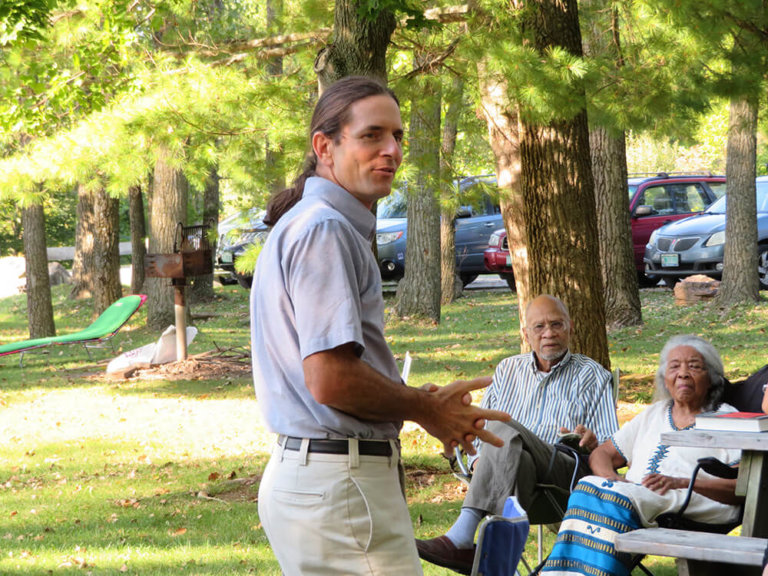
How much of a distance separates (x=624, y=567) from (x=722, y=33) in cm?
478

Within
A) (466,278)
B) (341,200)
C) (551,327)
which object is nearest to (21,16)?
(551,327)

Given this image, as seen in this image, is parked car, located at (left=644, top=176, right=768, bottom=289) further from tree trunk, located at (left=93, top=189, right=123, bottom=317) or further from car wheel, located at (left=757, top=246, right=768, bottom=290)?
tree trunk, located at (left=93, top=189, right=123, bottom=317)

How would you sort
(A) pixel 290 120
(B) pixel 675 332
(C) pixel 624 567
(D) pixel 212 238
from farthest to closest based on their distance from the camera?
(B) pixel 675 332, (D) pixel 212 238, (A) pixel 290 120, (C) pixel 624 567

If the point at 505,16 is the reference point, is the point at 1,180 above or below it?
below

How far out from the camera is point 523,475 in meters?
4.51

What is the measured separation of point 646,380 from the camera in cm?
916

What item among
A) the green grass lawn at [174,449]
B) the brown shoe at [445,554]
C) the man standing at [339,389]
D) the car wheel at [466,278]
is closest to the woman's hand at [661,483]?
the brown shoe at [445,554]

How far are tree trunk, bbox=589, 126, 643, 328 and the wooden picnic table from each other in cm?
860

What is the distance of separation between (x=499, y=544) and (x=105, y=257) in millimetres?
16070

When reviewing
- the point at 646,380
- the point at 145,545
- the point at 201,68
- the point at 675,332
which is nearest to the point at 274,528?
the point at 145,545

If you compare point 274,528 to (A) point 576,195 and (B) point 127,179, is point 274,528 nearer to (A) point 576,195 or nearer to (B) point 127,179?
(A) point 576,195

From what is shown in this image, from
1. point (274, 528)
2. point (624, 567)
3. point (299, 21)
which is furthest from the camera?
point (299, 21)

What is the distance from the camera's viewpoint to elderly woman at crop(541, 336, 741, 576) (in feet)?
12.5

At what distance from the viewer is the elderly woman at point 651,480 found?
3818mm
